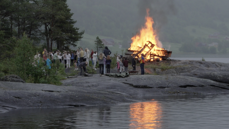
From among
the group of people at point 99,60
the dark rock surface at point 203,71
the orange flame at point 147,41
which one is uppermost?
the orange flame at point 147,41

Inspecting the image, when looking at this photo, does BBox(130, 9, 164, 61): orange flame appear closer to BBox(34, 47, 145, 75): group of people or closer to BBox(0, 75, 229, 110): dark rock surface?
BBox(34, 47, 145, 75): group of people

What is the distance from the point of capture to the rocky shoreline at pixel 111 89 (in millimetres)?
17234

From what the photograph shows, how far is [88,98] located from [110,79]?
592cm

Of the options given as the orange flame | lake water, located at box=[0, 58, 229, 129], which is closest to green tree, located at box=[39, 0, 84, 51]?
the orange flame

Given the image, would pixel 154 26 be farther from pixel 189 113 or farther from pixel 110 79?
pixel 189 113

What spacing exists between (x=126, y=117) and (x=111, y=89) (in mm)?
8048

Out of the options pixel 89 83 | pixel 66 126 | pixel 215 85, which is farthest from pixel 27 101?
pixel 215 85

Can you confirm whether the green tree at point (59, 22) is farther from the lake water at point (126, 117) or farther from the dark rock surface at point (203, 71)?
the lake water at point (126, 117)

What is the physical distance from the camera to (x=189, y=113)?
15.5m

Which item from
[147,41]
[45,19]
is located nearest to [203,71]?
[147,41]

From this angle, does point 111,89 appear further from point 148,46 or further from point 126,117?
point 148,46

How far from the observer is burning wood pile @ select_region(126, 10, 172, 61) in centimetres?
3784

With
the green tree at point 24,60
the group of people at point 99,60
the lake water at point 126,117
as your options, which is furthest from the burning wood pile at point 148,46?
the lake water at point 126,117

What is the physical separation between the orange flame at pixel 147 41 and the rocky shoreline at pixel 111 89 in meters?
6.28
